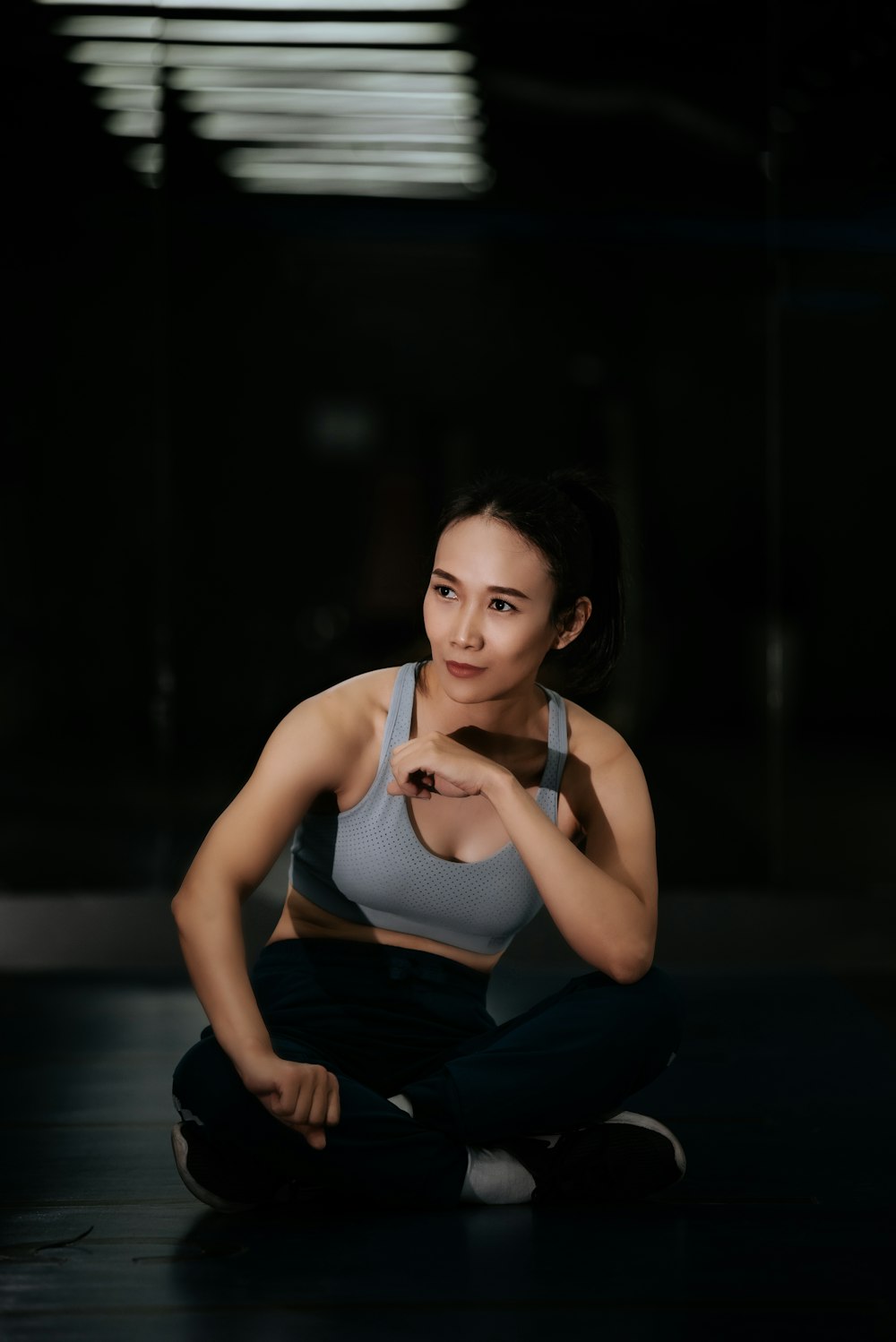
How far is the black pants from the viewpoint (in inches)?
66.8

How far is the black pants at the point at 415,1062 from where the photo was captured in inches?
66.8

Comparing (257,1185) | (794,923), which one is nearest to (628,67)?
(794,923)

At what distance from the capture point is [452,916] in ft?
6.09

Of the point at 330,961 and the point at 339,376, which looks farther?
the point at 339,376

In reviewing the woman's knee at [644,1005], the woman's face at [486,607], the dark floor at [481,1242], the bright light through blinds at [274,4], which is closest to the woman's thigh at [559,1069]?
the woman's knee at [644,1005]

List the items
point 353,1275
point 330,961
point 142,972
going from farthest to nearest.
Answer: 1. point 142,972
2. point 330,961
3. point 353,1275

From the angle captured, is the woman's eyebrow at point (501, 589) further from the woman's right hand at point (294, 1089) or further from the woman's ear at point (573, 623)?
the woman's right hand at point (294, 1089)

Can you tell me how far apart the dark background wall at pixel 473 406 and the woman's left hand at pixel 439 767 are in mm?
2159

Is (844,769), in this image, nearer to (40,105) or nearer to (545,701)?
(545,701)

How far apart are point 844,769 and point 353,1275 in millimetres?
2686

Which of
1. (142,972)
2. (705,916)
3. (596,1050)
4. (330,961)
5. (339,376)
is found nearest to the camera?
(596,1050)

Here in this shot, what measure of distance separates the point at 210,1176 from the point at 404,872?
0.40m

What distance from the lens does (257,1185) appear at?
175 cm

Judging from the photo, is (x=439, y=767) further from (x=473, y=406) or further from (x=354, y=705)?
(x=473, y=406)
